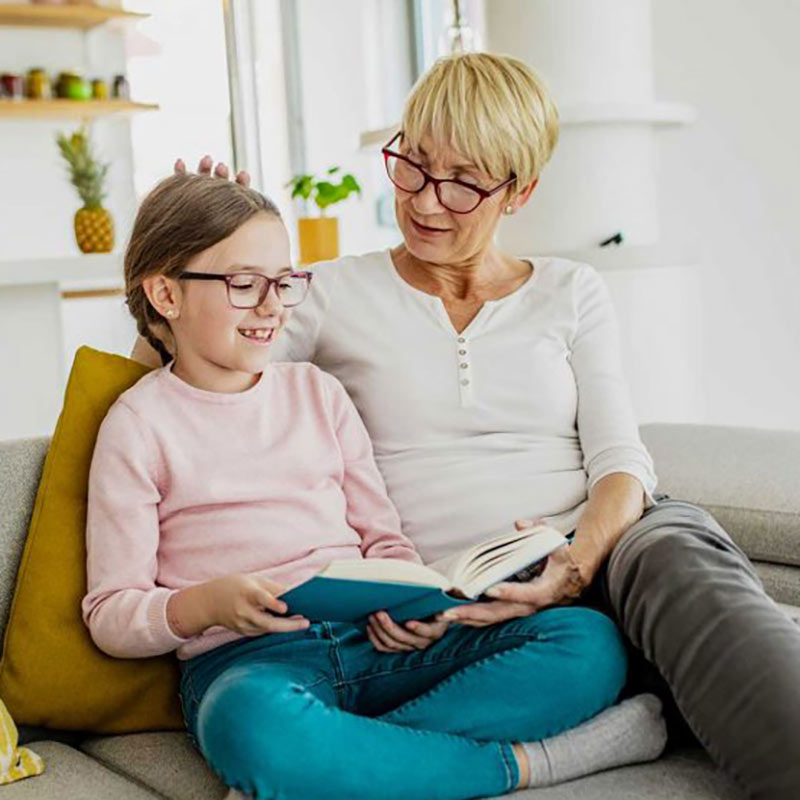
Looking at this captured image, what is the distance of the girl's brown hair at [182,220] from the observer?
1.63 m

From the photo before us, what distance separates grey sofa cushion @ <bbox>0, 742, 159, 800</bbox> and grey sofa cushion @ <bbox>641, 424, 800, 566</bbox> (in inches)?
36.4

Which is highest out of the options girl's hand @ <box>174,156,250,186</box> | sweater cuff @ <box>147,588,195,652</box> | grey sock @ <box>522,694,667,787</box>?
girl's hand @ <box>174,156,250,186</box>

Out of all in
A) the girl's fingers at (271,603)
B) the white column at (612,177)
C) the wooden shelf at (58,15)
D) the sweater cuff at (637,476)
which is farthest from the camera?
the wooden shelf at (58,15)

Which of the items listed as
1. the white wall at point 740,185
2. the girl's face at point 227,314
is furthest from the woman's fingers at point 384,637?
Answer: the white wall at point 740,185

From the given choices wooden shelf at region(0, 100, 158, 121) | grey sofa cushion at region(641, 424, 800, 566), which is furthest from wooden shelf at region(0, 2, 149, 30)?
grey sofa cushion at region(641, 424, 800, 566)

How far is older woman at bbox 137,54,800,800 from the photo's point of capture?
1.76 metres

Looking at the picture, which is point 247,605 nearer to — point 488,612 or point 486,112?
point 488,612

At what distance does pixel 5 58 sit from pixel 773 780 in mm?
5367

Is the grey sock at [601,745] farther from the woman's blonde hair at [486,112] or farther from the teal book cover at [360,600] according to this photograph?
the woman's blonde hair at [486,112]

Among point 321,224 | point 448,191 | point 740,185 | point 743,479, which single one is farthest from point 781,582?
point 321,224

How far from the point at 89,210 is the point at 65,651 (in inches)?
119

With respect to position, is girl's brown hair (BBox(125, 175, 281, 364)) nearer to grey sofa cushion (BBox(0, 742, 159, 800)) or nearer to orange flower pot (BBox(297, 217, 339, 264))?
grey sofa cushion (BBox(0, 742, 159, 800))

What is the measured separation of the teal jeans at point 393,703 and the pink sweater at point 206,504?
0.33ft

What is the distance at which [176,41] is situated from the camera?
20.2 feet
